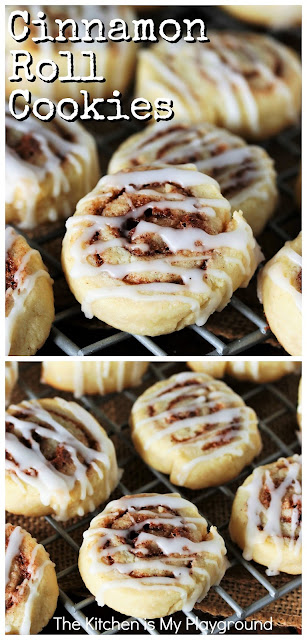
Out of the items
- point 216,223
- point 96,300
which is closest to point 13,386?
point 96,300

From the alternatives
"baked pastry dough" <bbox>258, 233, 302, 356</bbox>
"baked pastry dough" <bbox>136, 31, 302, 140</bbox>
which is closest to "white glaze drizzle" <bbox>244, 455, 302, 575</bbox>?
"baked pastry dough" <bbox>258, 233, 302, 356</bbox>

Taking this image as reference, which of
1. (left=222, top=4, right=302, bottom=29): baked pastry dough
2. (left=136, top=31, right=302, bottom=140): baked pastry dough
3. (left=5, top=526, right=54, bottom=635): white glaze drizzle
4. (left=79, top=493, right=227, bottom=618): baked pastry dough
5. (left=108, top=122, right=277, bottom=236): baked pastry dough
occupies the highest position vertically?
(left=222, top=4, right=302, bottom=29): baked pastry dough

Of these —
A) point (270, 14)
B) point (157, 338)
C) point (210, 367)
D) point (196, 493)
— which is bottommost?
point (196, 493)

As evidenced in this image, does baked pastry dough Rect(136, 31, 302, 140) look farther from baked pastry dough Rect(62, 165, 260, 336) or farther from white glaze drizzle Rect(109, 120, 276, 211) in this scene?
baked pastry dough Rect(62, 165, 260, 336)

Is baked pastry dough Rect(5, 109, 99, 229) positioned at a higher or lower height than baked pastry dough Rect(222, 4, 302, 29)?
lower

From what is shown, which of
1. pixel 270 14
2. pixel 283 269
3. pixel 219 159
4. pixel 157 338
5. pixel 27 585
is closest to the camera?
pixel 27 585

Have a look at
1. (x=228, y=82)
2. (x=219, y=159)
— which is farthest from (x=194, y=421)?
(x=228, y=82)

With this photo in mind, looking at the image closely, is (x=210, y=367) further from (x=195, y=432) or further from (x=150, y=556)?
(x=150, y=556)
